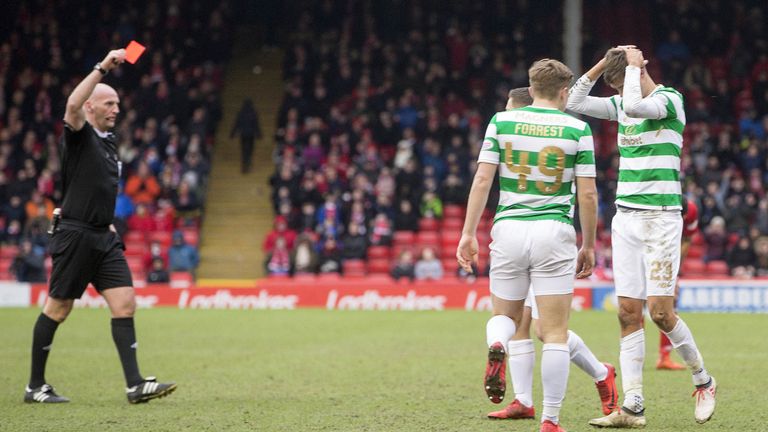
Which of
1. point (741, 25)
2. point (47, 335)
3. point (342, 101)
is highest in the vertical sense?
point (741, 25)

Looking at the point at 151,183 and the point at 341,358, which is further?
the point at 151,183

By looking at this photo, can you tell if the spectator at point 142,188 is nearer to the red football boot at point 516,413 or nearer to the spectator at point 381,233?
the spectator at point 381,233

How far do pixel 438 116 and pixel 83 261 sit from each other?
18194 mm

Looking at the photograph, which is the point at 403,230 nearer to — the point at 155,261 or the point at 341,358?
the point at 155,261

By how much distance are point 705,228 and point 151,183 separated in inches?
463

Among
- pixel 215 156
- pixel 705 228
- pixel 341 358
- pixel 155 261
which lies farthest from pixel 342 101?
pixel 341 358

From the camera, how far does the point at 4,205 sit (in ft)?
77.3

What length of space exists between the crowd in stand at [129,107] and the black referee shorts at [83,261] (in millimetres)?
12508

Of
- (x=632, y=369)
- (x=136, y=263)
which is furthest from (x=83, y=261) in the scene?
(x=136, y=263)

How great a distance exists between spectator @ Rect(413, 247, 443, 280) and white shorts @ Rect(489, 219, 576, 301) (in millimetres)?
14856

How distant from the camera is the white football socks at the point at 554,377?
6184 millimetres

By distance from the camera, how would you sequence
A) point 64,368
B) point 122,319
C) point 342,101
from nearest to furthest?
point 122,319 < point 64,368 < point 342,101

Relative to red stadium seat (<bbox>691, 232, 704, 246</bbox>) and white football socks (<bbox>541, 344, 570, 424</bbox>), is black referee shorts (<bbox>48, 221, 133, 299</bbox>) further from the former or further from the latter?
red stadium seat (<bbox>691, 232, 704, 246</bbox>)

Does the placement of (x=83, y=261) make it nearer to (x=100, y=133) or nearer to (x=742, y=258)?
(x=100, y=133)
